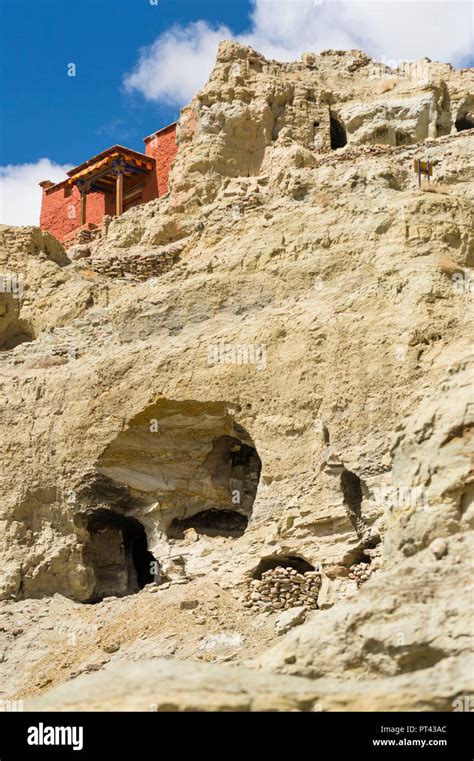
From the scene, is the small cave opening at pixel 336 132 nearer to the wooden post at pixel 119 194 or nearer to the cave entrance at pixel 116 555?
the wooden post at pixel 119 194

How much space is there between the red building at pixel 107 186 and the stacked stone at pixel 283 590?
48.8 ft

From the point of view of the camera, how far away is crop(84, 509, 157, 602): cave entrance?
16.6 m

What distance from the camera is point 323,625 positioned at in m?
8.45

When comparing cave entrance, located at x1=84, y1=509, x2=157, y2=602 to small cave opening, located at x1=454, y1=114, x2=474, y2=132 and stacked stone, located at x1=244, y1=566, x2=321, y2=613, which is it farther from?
small cave opening, located at x1=454, y1=114, x2=474, y2=132

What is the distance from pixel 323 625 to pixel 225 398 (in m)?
6.95

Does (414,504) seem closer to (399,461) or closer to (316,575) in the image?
(399,461)

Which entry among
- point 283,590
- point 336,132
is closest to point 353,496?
point 283,590

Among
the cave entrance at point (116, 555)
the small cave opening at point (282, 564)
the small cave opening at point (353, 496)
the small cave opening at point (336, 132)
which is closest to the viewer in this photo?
the small cave opening at point (353, 496)

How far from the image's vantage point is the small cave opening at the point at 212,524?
16266mm

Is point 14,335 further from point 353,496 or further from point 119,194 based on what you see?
point 353,496

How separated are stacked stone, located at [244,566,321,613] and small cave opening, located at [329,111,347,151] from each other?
41.0 feet

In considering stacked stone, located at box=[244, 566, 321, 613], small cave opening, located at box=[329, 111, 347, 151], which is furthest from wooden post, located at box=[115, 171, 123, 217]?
stacked stone, located at box=[244, 566, 321, 613]

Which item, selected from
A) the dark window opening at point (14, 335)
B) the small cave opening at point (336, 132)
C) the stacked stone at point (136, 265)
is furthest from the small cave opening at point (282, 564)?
the small cave opening at point (336, 132)

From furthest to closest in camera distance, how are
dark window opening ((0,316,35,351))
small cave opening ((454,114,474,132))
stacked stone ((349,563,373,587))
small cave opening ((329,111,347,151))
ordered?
small cave opening ((329,111,347,151)) → small cave opening ((454,114,474,132)) → dark window opening ((0,316,35,351)) → stacked stone ((349,563,373,587))
